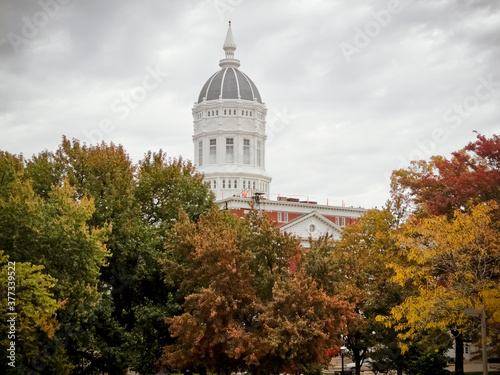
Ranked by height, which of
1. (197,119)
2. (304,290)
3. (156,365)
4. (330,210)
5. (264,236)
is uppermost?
(197,119)

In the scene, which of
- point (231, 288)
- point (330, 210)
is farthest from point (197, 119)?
point (231, 288)

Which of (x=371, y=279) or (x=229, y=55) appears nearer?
(x=371, y=279)

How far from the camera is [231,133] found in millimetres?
149875

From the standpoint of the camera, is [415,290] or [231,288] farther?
[415,290]

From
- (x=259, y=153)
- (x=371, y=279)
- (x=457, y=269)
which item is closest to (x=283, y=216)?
(x=259, y=153)

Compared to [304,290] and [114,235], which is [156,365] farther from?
[304,290]

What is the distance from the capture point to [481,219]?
3747 centimetres

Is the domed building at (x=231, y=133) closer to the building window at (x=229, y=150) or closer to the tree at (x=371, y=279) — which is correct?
the building window at (x=229, y=150)

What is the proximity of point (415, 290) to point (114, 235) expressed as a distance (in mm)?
16682

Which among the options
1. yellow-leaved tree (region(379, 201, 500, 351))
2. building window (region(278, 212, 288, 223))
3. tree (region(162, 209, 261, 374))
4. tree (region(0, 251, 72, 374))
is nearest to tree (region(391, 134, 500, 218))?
yellow-leaved tree (region(379, 201, 500, 351))

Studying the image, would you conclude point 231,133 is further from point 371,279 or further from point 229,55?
point 371,279

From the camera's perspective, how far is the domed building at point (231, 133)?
484 ft

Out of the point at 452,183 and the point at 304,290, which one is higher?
the point at 452,183

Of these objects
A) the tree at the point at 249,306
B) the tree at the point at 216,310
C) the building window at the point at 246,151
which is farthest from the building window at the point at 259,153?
the tree at the point at 216,310
